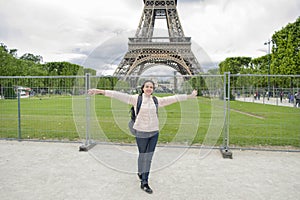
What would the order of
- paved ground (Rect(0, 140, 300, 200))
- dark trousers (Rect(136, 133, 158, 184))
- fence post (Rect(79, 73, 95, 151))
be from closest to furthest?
paved ground (Rect(0, 140, 300, 200)), dark trousers (Rect(136, 133, 158, 184)), fence post (Rect(79, 73, 95, 151))

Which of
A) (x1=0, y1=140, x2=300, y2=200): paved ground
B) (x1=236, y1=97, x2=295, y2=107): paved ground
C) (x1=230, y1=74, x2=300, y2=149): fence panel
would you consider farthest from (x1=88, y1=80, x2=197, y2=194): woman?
(x1=236, y1=97, x2=295, y2=107): paved ground

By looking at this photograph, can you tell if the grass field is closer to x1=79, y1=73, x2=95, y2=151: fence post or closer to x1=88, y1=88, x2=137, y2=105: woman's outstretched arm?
x1=79, y1=73, x2=95, y2=151: fence post

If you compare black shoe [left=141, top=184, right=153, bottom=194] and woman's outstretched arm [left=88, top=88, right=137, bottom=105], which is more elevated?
woman's outstretched arm [left=88, top=88, right=137, bottom=105]

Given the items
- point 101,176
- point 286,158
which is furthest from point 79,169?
point 286,158

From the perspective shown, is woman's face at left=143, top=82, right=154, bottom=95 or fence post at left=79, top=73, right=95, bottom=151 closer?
woman's face at left=143, top=82, right=154, bottom=95

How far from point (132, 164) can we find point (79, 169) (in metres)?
1.05

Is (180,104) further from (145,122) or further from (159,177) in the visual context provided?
(145,122)

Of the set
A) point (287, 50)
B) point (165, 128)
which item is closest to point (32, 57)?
point (287, 50)

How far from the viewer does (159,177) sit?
14.4 feet

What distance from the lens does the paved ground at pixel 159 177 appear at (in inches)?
144

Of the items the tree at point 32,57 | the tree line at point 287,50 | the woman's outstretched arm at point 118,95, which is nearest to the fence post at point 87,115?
the woman's outstretched arm at point 118,95

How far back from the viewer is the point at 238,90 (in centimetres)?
684

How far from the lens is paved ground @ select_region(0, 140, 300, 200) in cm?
367

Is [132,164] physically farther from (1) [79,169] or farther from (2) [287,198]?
(2) [287,198]
